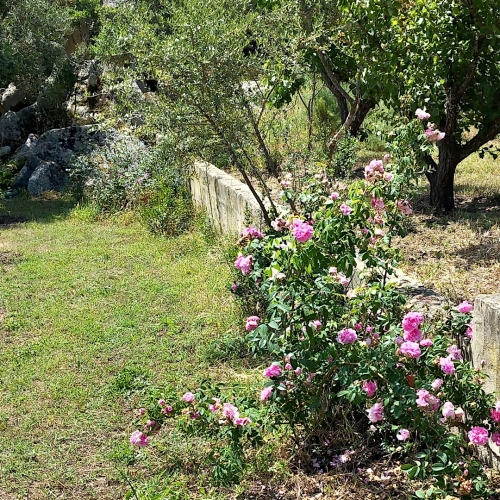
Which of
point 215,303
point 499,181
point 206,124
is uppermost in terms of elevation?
point 206,124

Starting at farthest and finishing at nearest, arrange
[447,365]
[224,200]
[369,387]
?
[224,200]
[369,387]
[447,365]

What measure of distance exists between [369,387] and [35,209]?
8.64 meters

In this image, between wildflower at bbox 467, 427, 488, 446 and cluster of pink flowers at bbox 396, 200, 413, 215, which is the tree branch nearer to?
cluster of pink flowers at bbox 396, 200, 413, 215

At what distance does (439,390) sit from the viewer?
2672 millimetres

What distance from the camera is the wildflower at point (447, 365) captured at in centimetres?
259

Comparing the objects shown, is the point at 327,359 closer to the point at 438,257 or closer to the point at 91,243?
the point at 438,257

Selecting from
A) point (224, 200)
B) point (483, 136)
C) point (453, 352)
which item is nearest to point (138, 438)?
point (453, 352)

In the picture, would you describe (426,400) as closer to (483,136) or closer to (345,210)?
(345,210)

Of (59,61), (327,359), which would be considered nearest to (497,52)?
(327,359)

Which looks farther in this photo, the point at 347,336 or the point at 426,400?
the point at 347,336

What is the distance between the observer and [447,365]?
8.52 feet

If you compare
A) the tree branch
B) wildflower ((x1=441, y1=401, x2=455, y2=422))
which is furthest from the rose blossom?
the tree branch

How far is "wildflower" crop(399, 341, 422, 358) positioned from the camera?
8.45 feet

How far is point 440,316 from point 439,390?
573 mm
